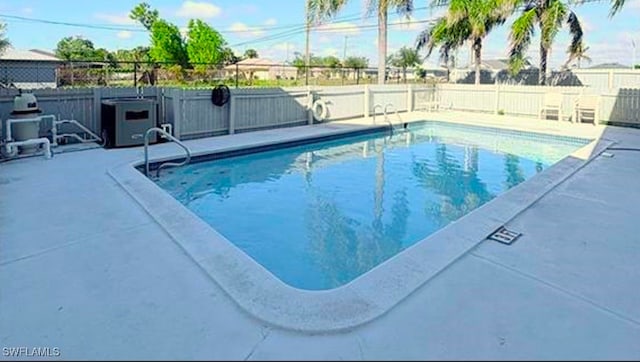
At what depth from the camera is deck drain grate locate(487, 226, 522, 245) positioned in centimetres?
367

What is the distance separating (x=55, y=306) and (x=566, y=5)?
14.5 m

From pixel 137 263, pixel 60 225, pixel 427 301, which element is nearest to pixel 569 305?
pixel 427 301

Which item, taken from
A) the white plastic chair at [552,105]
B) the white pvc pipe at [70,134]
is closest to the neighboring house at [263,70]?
the white pvc pipe at [70,134]

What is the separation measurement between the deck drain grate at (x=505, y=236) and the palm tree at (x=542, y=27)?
37.0 feet

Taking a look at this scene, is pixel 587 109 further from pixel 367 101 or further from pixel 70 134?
pixel 70 134

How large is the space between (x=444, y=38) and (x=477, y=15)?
5.83ft

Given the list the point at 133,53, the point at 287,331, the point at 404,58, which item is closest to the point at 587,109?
the point at 287,331

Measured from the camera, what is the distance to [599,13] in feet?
46.3

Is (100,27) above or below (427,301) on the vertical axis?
above

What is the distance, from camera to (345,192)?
6305 mm

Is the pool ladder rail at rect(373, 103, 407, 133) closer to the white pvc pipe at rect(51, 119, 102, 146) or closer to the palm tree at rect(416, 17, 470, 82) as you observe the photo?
the palm tree at rect(416, 17, 470, 82)

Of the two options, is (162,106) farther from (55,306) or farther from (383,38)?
(383,38)

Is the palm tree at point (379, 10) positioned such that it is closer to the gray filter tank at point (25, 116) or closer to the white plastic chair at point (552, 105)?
the white plastic chair at point (552, 105)

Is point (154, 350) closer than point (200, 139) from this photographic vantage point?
Yes
